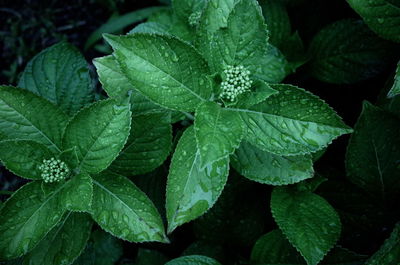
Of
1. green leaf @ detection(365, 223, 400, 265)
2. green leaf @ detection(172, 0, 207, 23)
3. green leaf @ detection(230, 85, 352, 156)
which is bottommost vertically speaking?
green leaf @ detection(365, 223, 400, 265)

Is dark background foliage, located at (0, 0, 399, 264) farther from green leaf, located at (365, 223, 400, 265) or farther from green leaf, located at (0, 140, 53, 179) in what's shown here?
green leaf, located at (0, 140, 53, 179)

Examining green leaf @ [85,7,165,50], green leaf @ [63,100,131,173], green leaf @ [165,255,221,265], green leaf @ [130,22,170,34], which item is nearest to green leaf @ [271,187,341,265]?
green leaf @ [165,255,221,265]

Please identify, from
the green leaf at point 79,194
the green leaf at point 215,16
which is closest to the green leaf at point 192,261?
the green leaf at point 79,194

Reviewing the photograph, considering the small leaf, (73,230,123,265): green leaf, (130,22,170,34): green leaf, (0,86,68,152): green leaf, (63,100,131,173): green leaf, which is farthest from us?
(73,230,123,265): green leaf

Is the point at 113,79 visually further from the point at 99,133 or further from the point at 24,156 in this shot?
the point at 24,156

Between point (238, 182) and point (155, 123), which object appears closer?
point (155, 123)

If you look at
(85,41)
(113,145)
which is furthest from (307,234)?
(85,41)

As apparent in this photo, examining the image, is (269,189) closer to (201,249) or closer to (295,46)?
(201,249)
